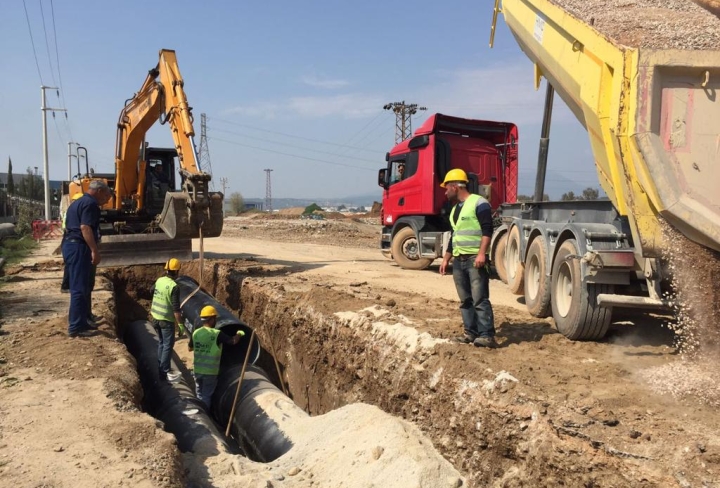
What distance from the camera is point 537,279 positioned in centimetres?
718

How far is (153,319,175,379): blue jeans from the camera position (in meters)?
6.99

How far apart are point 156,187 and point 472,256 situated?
9993 mm

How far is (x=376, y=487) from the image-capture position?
452 cm

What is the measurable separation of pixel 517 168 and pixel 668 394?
8.55 meters

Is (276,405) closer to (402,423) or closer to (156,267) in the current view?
(402,423)

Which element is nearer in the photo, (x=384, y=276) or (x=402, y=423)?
(x=402, y=423)

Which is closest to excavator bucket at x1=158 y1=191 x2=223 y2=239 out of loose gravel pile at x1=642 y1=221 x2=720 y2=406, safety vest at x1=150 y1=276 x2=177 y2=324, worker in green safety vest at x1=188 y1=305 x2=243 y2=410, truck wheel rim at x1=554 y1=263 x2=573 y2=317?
safety vest at x1=150 y1=276 x2=177 y2=324

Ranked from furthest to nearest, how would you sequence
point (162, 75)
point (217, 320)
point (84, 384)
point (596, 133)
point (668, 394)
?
point (162, 75) < point (217, 320) < point (596, 133) < point (84, 384) < point (668, 394)

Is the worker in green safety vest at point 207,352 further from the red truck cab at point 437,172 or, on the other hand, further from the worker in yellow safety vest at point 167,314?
the red truck cab at point 437,172

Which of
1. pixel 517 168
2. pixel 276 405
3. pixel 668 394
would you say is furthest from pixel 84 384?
pixel 517 168

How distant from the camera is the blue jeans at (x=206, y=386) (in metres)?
7.01

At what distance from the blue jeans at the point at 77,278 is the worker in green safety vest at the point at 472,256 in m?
4.35

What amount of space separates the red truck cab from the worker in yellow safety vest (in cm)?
579

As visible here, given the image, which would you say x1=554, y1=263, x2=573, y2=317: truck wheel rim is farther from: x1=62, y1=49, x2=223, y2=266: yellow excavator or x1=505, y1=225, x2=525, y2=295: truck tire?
x1=62, y1=49, x2=223, y2=266: yellow excavator
